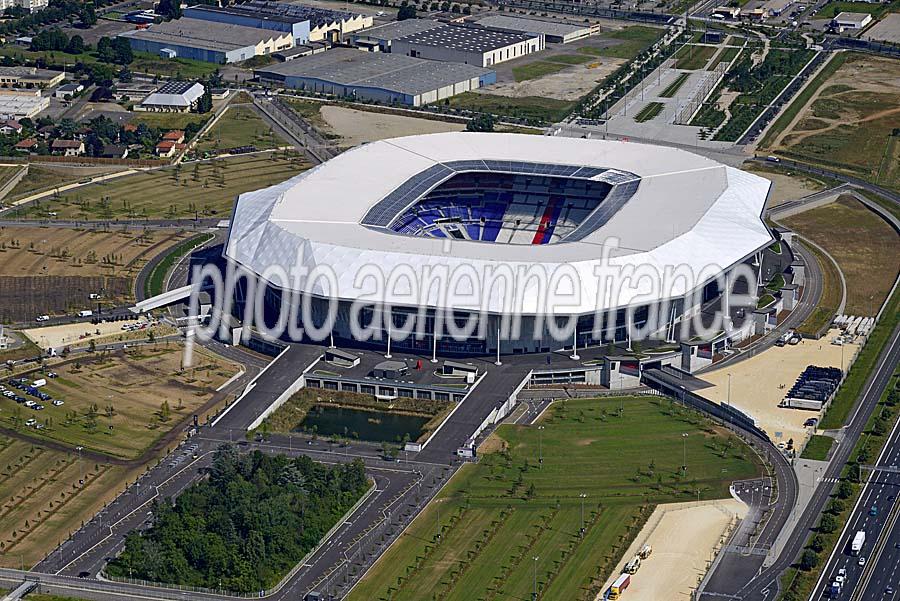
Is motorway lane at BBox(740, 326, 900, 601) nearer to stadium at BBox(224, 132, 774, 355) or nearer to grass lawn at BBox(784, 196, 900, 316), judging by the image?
grass lawn at BBox(784, 196, 900, 316)

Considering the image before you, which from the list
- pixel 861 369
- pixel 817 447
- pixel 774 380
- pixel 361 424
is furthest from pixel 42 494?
pixel 861 369

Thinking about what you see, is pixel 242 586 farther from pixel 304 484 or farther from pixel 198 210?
pixel 198 210

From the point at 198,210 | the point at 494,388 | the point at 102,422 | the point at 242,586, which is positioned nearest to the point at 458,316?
the point at 494,388

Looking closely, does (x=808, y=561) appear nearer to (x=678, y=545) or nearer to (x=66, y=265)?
(x=678, y=545)

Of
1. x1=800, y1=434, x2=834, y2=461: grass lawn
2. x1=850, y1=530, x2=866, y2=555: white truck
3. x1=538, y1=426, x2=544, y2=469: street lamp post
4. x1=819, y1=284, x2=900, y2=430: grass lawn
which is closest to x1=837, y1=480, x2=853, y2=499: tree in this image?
x1=850, y1=530, x2=866, y2=555: white truck

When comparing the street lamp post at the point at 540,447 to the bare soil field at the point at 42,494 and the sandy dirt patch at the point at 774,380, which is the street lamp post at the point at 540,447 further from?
the bare soil field at the point at 42,494

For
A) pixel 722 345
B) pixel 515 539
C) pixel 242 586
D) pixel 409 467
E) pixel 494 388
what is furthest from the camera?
pixel 722 345

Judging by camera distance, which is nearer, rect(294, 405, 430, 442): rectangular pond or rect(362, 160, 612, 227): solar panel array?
rect(294, 405, 430, 442): rectangular pond
